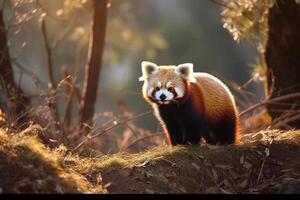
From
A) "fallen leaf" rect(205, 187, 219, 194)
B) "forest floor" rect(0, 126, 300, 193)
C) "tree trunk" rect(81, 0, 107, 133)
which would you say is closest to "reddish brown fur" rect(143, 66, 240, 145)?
"forest floor" rect(0, 126, 300, 193)

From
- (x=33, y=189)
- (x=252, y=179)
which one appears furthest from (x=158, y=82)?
(x=33, y=189)

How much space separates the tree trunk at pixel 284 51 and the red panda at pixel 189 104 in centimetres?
135

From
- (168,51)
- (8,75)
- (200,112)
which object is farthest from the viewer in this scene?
(168,51)

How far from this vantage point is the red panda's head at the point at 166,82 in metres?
6.35

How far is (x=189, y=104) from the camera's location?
6.53 meters

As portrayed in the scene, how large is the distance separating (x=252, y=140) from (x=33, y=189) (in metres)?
2.74

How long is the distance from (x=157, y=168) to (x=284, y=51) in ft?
9.61

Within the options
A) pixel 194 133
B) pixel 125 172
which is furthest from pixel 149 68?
pixel 125 172

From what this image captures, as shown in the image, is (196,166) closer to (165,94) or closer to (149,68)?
(165,94)

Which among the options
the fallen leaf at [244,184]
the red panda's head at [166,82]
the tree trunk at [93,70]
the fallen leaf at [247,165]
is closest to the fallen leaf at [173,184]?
the fallen leaf at [244,184]

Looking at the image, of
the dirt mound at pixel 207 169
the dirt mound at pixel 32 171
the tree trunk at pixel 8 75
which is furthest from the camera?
the tree trunk at pixel 8 75

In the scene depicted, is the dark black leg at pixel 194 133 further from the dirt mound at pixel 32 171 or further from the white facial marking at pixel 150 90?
the dirt mound at pixel 32 171
